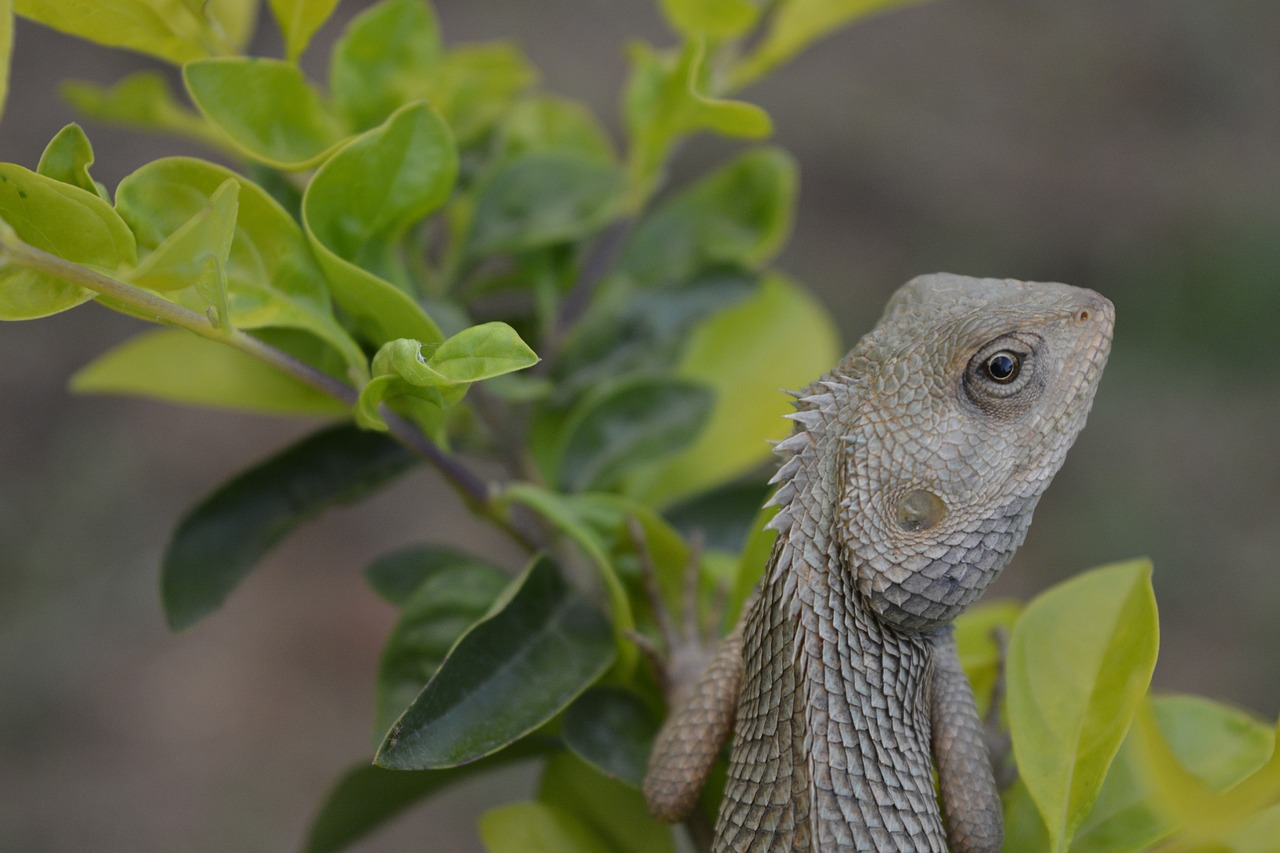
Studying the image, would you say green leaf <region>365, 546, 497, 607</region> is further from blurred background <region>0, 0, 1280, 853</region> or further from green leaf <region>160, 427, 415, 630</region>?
blurred background <region>0, 0, 1280, 853</region>

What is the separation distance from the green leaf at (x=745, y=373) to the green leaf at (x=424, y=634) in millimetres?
380

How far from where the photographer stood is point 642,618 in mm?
Result: 1476

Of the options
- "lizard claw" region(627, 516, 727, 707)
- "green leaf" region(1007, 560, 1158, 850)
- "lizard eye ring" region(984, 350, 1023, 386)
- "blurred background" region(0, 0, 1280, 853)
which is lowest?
"blurred background" region(0, 0, 1280, 853)

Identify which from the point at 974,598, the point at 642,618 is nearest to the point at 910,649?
the point at 974,598

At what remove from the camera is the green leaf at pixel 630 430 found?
1478mm

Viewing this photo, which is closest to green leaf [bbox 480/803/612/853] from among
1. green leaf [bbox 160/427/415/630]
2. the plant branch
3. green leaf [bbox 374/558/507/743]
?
green leaf [bbox 374/558/507/743]

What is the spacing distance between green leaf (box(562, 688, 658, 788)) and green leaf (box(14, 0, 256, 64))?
0.87 metres

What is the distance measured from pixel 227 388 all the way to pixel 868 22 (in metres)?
4.75

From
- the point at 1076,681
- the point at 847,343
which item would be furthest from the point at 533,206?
the point at 847,343

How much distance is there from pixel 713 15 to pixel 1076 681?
95cm

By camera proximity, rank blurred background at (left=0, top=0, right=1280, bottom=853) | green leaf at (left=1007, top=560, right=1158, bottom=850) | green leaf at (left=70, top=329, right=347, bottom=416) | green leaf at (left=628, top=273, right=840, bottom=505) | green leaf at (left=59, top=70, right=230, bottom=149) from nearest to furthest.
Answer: green leaf at (left=1007, top=560, right=1158, bottom=850) < green leaf at (left=70, top=329, right=347, bottom=416) < green leaf at (left=59, top=70, right=230, bottom=149) < green leaf at (left=628, top=273, right=840, bottom=505) < blurred background at (left=0, top=0, right=1280, bottom=853)

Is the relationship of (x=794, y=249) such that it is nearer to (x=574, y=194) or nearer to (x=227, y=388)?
(x=574, y=194)

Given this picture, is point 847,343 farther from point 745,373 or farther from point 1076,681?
point 1076,681

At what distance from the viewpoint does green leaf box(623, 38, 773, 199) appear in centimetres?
125
